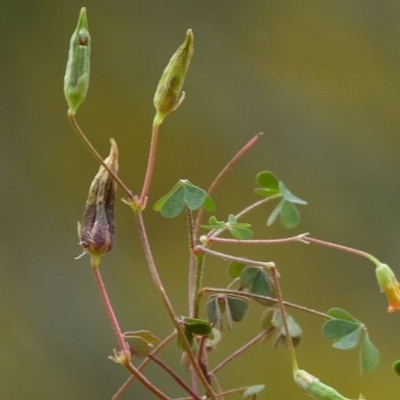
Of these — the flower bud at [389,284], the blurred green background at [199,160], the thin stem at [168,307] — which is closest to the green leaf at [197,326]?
the thin stem at [168,307]

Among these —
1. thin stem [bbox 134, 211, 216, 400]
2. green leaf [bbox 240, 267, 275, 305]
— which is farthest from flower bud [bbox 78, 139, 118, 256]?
green leaf [bbox 240, 267, 275, 305]

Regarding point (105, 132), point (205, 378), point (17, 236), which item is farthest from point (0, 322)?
point (205, 378)

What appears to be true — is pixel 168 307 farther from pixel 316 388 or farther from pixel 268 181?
pixel 268 181

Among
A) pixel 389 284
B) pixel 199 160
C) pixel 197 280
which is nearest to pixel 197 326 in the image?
pixel 197 280

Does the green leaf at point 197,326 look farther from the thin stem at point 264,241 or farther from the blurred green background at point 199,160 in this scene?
the blurred green background at point 199,160

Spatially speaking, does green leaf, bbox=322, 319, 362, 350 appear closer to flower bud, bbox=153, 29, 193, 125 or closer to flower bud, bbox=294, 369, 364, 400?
flower bud, bbox=294, 369, 364, 400
